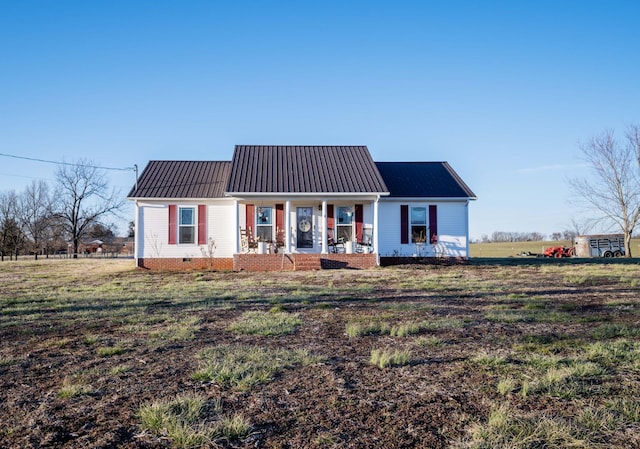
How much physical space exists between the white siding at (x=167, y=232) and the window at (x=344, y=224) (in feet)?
13.6

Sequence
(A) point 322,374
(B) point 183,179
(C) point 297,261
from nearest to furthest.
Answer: (A) point 322,374
(C) point 297,261
(B) point 183,179

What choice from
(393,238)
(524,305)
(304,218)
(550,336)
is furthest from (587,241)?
(550,336)

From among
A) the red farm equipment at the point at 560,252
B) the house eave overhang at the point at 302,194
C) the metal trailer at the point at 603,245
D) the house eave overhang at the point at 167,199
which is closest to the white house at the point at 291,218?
the house eave overhang at the point at 167,199

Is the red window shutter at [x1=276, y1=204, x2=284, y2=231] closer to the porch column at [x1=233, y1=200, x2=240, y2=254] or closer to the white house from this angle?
the white house

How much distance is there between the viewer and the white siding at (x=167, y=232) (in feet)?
61.8

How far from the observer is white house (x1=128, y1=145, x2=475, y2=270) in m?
18.5

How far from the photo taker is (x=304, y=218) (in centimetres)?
1942

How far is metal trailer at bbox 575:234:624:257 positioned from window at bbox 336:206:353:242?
27.9 metres

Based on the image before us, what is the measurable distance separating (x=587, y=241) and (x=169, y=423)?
4319 cm

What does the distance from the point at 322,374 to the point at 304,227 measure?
15.1m

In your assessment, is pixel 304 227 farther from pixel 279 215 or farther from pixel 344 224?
pixel 344 224

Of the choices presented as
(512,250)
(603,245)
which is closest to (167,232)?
(603,245)

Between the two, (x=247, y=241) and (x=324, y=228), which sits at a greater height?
(x=324, y=228)

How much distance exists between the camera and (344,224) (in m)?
19.4
